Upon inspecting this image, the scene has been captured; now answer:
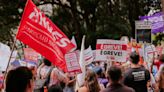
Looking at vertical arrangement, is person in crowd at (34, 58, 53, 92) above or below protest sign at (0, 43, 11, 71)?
below

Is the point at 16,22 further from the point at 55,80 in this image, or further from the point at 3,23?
the point at 55,80

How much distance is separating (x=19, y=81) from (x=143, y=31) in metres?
13.6

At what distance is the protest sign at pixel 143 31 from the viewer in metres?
16.4

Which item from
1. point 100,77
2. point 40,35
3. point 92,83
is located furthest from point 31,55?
point 92,83

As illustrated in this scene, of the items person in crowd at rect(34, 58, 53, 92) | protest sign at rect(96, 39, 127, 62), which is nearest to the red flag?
person in crowd at rect(34, 58, 53, 92)

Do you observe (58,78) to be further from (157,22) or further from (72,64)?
(157,22)

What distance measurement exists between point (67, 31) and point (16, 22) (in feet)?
13.8

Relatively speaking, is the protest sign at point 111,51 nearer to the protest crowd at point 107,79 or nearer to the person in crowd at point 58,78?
the protest crowd at point 107,79

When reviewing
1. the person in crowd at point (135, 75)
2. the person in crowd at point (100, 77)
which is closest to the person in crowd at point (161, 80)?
the person in crowd at point (100, 77)

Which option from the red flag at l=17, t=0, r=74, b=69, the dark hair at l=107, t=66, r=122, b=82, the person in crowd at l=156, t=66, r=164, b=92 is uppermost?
the red flag at l=17, t=0, r=74, b=69

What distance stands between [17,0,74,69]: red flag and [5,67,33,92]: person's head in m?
3.49

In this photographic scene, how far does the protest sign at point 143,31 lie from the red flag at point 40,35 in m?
9.09

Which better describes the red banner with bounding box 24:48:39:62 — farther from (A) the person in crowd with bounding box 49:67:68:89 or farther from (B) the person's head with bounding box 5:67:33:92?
(B) the person's head with bounding box 5:67:33:92

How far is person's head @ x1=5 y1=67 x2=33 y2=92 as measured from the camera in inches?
138
